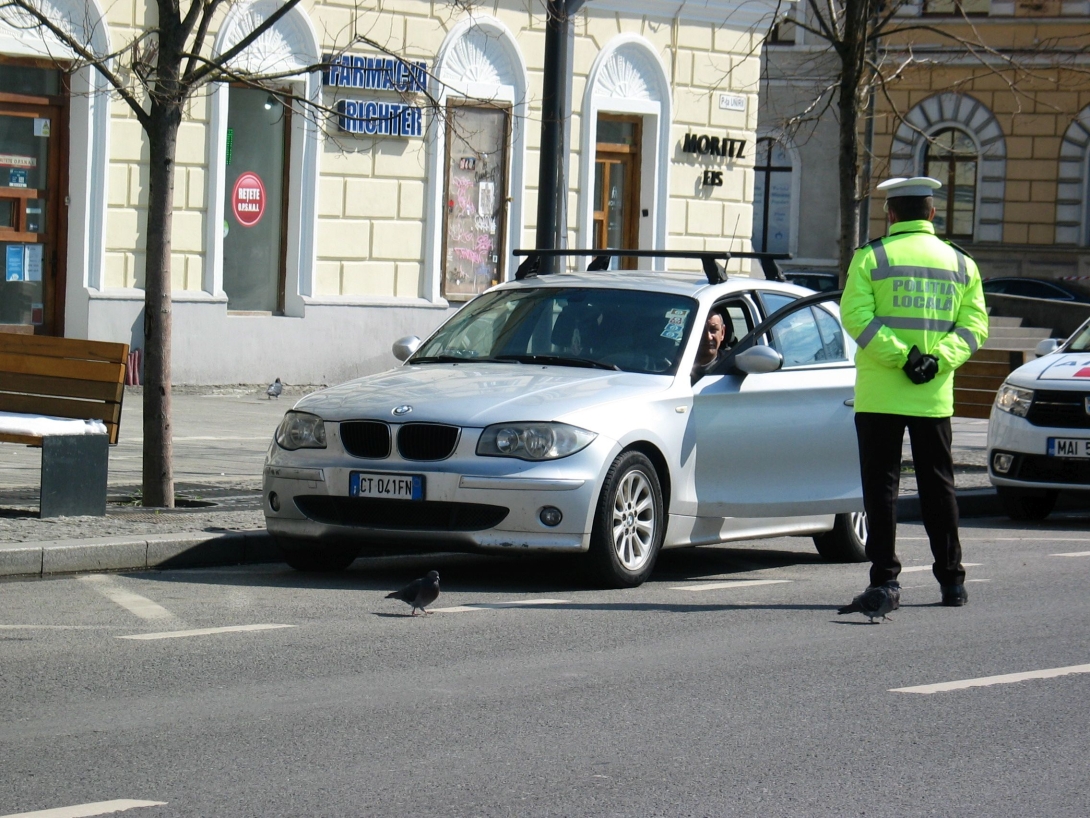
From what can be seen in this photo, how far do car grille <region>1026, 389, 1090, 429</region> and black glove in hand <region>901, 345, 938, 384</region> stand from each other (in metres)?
5.26

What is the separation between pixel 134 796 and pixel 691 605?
14.0ft

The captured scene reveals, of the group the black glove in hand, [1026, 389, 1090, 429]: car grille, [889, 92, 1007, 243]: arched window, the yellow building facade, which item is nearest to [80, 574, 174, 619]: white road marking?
the black glove in hand

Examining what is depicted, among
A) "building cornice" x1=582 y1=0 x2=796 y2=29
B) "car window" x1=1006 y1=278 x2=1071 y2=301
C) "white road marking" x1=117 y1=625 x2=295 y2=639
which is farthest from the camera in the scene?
"car window" x1=1006 y1=278 x2=1071 y2=301

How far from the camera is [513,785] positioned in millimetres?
5336

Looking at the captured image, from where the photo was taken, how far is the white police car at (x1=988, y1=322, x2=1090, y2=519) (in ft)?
44.0

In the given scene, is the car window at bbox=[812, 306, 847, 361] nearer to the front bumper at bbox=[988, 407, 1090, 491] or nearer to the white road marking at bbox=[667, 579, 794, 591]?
the white road marking at bbox=[667, 579, 794, 591]

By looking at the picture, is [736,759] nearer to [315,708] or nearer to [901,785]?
[901,785]

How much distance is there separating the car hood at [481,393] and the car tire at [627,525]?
0.37 meters

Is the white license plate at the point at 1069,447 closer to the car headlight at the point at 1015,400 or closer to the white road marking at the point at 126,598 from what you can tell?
the car headlight at the point at 1015,400

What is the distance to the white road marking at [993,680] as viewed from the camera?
273 inches

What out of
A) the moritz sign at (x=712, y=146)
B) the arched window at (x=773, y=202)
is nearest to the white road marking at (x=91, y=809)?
the moritz sign at (x=712, y=146)

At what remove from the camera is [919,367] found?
335 inches

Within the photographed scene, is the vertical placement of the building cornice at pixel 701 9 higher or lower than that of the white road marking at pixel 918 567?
higher

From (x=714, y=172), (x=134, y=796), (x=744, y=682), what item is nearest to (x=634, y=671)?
(x=744, y=682)
